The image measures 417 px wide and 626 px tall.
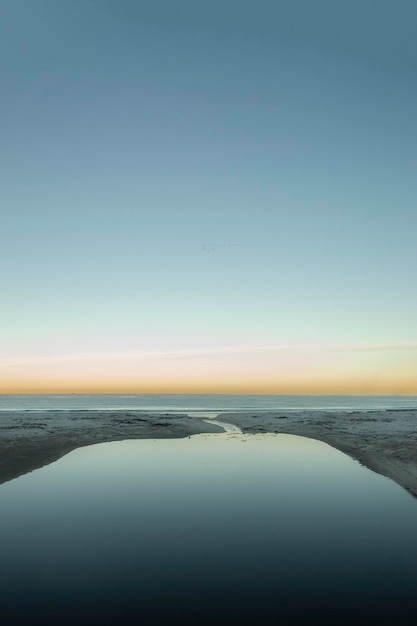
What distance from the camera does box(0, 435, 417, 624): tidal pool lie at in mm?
9203

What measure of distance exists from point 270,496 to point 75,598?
10640mm

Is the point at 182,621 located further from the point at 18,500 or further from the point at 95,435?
the point at 95,435

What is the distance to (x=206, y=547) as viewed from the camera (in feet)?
41.1

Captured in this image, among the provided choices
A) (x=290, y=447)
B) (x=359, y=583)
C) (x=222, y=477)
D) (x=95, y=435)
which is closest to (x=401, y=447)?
(x=290, y=447)

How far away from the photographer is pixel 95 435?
4312 cm

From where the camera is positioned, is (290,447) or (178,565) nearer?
(178,565)

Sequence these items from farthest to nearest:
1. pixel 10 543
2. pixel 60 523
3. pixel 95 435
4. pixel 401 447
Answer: pixel 95 435
pixel 401 447
pixel 60 523
pixel 10 543

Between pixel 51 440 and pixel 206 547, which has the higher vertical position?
pixel 206 547

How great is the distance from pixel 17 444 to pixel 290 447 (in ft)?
67.5

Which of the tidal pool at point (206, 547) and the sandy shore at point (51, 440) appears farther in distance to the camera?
the sandy shore at point (51, 440)

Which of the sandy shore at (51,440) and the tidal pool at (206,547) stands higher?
the tidal pool at (206,547)

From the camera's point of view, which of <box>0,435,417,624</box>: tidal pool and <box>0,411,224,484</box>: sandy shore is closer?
<box>0,435,417,624</box>: tidal pool

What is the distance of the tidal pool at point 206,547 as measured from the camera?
30.2ft

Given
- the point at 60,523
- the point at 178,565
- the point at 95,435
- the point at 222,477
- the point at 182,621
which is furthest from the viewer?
the point at 95,435
